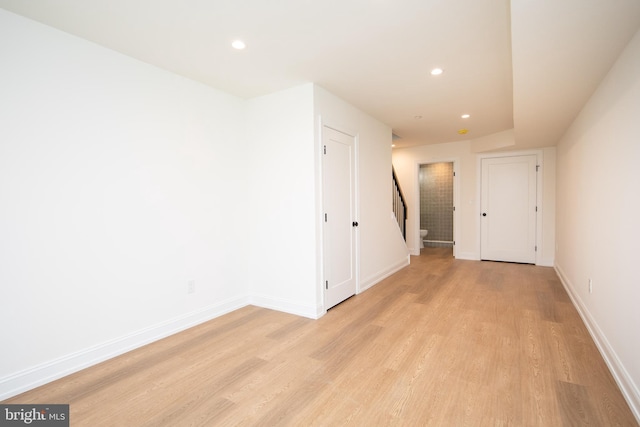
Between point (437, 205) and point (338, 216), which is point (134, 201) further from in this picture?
point (437, 205)

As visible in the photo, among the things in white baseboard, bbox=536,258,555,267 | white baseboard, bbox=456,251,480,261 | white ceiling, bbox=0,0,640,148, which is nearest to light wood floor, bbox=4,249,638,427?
white ceiling, bbox=0,0,640,148

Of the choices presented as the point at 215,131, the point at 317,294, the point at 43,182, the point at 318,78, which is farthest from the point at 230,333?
the point at 318,78

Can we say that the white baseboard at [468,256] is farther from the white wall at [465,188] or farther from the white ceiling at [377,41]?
the white ceiling at [377,41]

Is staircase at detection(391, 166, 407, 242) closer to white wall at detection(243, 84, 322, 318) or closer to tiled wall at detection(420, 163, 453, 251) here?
tiled wall at detection(420, 163, 453, 251)

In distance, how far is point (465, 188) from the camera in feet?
20.6

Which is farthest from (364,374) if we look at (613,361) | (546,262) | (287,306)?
(546,262)

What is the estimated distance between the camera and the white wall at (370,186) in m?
Result: 3.43

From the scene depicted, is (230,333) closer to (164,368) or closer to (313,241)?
(164,368)

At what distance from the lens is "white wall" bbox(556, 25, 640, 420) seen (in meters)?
1.82

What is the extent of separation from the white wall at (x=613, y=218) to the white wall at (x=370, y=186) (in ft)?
7.71

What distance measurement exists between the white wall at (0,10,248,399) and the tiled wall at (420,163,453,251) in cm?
649

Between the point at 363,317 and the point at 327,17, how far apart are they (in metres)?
2.74

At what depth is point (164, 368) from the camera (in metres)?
2.27

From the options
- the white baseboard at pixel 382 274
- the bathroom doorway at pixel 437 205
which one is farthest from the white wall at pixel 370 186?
the bathroom doorway at pixel 437 205
